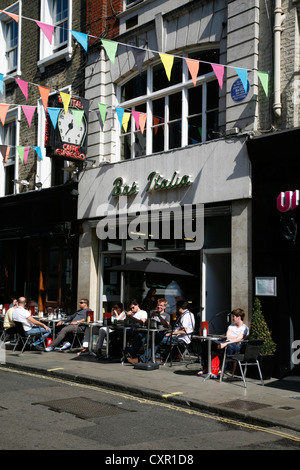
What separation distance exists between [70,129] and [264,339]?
8.48 meters

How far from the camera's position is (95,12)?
16.2 m

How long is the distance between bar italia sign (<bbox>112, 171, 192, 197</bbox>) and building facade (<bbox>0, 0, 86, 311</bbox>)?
5.72ft

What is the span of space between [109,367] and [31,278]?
7778 millimetres

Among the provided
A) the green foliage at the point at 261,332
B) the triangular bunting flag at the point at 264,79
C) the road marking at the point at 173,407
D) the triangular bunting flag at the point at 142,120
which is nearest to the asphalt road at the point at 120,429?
the road marking at the point at 173,407

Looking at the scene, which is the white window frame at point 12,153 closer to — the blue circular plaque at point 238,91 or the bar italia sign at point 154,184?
the bar italia sign at point 154,184

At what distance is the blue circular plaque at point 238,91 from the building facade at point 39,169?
5173 mm

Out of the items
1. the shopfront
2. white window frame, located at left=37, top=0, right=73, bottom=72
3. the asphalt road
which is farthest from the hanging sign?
the asphalt road

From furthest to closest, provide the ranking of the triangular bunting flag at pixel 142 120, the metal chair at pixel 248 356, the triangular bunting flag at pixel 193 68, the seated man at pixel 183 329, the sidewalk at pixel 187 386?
the triangular bunting flag at pixel 142 120 < the seated man at pixel 183 329 < the triangular bunting flag at pixel 193 68 < the metal chair at pixel 248 356 < the sidewalk at pixel 187 386

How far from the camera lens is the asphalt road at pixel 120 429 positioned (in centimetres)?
568

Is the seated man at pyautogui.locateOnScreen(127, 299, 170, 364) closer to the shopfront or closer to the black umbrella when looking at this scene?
the shopfront

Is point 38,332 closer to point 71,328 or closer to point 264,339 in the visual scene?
point 71,328

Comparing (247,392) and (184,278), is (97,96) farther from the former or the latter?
(247,392)

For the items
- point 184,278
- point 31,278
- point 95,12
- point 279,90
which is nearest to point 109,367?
point 184,278

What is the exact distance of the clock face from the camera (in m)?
15.5
